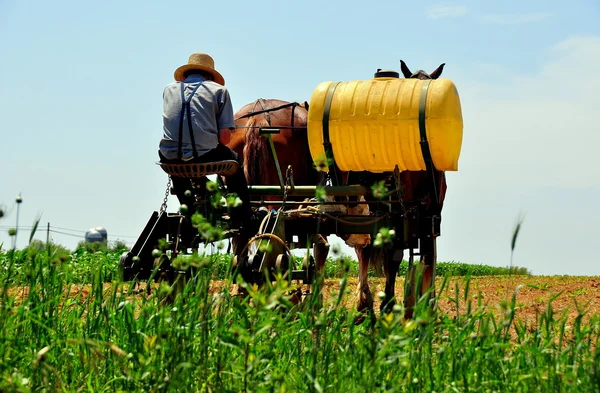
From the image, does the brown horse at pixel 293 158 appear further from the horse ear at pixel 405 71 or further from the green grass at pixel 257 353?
the green grass at pixel 257 353

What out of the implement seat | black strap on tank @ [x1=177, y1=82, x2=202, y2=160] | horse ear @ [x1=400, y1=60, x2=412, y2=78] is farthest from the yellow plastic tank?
horse ear @ [x1=400, y1=60, x2=412, y2=78]

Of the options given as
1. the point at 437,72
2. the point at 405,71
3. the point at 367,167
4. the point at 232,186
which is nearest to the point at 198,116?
the point at 232,186

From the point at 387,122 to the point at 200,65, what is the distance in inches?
59.4

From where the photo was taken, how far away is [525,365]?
394 centimetres

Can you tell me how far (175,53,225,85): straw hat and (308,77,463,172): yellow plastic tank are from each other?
82 centimetres

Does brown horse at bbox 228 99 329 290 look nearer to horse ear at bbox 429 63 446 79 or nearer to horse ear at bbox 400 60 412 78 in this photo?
horse ear at bbox 400 60 412 78

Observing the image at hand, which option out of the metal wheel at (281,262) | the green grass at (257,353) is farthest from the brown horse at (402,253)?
the green grass at (257,353)

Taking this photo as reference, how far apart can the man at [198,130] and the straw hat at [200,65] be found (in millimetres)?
278

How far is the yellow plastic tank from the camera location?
6.96m

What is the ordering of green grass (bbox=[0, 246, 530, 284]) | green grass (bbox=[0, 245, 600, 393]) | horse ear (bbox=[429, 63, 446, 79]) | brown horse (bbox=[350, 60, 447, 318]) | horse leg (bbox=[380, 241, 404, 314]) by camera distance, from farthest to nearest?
horse ear (bbox=[429, 63, 446, 79]) → brown horse (bbox=[350, 60, 447, 318]) → horse leg (bbox=[380, 241, 404, 314]) → green grass (bbox=[0, 246, 530, 284]) → green grass (bbox=[0, 245, 600, 393])

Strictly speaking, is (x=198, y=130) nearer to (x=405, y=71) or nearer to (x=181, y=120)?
(x=181, y=120)

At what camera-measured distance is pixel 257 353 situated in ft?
11.5

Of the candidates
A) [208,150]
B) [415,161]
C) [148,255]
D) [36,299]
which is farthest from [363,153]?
[36,299]

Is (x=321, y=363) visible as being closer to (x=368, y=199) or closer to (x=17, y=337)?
(x=17, y=337)
